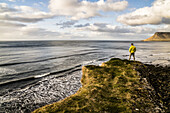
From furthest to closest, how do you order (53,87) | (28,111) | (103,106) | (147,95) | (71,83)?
1. (71,83)
2. (53,87)
3. (28,111)
4. (147,95)
5. (103,106)

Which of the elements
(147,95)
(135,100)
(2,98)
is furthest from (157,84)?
(2,98)

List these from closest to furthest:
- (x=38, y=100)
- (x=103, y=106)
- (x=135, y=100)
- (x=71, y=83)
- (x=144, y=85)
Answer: (x=103, y=106) < (x=135, y=100) < (x=144, y=85) < (x=38, y=100) < (x=71, y=83)

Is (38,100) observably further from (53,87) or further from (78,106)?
(78,106)

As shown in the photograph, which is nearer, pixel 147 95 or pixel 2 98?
pixel 147 95

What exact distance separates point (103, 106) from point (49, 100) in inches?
191

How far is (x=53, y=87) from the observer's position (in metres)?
10.7

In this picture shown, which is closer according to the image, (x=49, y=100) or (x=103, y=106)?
(x=103, y=106)

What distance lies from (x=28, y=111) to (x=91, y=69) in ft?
21.8

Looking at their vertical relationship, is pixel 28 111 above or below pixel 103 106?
below

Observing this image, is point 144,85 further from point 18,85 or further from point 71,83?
point 18,85

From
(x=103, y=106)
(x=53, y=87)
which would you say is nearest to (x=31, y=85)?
(x=53, y=87)

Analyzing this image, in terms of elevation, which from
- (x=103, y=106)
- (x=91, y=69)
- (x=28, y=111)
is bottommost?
(x=28, y=111)

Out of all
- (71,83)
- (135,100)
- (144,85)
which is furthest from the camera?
(71,83)

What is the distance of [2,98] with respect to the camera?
339 inches
